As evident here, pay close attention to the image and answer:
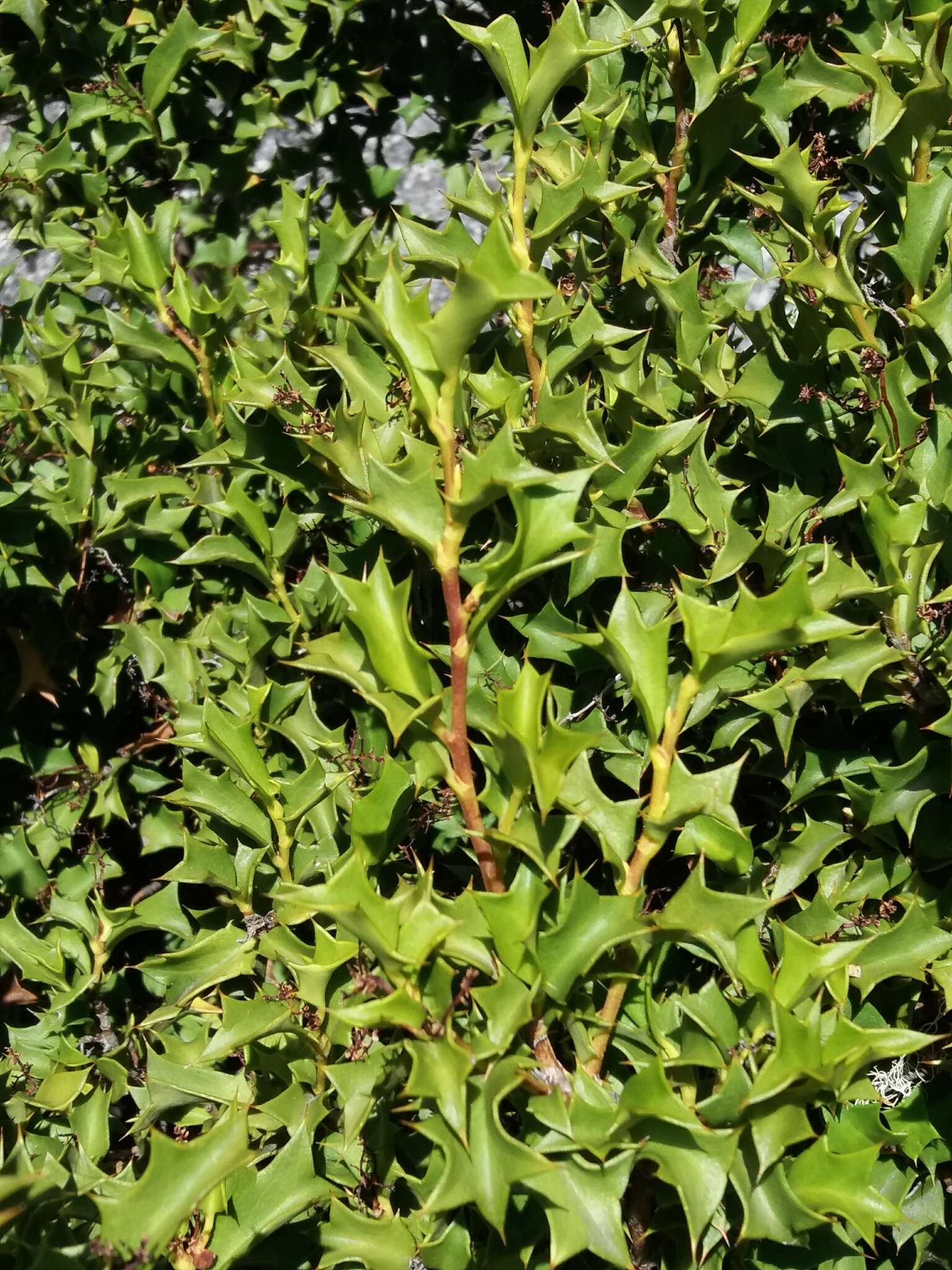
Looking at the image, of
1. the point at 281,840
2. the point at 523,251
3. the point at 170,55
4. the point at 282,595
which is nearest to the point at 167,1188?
the point at 281,840

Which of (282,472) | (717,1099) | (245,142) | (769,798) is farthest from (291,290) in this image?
(717,1099)

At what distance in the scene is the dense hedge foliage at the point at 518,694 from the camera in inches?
31.5

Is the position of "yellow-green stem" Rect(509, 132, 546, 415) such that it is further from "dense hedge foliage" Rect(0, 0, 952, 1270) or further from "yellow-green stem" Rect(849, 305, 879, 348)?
"yellow-green stem" Rect(849, 305, 879, 348)

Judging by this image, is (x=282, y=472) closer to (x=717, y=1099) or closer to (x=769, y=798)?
(x=769, y=798)

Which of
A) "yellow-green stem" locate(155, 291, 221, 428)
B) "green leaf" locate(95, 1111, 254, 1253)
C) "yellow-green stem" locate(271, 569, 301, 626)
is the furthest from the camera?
"yellow-green stem" locate(155, 291, 221, 428)

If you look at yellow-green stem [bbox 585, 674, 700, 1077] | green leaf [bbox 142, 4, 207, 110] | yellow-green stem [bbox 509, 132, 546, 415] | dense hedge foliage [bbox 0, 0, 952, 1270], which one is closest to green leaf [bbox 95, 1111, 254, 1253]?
dense hedge foliage [bbox 0, 0, 952, 1270]

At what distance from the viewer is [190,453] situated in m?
1.47

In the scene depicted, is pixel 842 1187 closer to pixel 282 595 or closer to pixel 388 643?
pixel 388 643

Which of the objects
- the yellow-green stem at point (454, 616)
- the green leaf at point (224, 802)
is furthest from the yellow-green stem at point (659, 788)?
the green leaf at point (224, 802)

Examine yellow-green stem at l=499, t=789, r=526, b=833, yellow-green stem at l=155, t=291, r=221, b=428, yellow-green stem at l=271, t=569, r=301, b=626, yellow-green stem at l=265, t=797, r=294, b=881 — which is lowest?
yellow-green stem at l=265, t=797, r=294, b=881

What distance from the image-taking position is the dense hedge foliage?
2.63ft

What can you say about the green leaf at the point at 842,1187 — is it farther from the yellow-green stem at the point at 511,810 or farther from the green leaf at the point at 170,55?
the green leaf at the point at 170,55

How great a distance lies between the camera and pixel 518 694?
780mm

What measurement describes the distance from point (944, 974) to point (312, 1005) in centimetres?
51
